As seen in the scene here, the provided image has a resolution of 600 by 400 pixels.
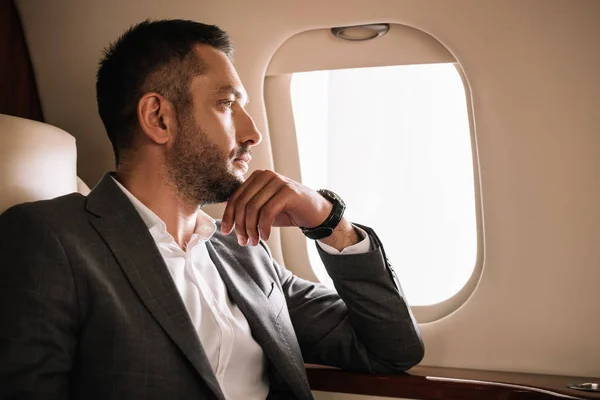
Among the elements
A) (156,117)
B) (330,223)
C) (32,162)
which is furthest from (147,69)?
(330,223)

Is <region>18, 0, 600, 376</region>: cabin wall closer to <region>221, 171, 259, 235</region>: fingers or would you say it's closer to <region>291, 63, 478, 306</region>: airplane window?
<region>291, 63, 478, 306</region>: airplane window

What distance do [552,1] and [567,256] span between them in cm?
67

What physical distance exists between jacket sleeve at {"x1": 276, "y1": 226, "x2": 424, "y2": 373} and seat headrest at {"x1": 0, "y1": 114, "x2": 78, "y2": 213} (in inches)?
25.8

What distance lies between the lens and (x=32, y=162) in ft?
5.29

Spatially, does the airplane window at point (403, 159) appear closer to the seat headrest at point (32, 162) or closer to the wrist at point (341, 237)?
the wrist at point (341, 237)

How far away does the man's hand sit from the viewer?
1535 millimetres

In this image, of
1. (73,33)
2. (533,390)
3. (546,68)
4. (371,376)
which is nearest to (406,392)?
(371,376)

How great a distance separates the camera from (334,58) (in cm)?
203

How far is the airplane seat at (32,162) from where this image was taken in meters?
1.54

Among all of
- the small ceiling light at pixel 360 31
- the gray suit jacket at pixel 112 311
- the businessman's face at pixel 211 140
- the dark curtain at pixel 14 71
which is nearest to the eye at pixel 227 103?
the businessman's face at pixel 211 140

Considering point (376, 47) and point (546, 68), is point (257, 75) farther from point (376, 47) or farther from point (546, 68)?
point (546, 68)

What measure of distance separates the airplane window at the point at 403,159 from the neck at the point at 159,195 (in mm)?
656

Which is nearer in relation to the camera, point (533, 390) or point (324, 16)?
point (533, 390)

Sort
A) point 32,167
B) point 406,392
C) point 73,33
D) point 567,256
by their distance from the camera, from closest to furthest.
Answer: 1. point 32,167
2. point 406,392
3. point 567,256
4. point 73,33
